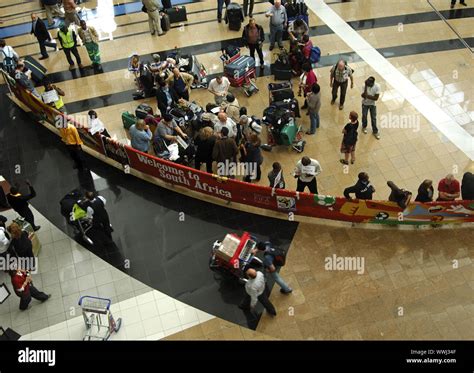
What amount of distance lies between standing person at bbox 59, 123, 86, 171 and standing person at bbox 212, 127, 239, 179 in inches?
125

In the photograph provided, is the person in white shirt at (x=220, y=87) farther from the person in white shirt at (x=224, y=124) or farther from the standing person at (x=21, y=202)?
the standing person at (x=21, y=202)

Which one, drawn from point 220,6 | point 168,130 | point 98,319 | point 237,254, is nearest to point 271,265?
point 237,254

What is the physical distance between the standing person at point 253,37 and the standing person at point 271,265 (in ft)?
22.2

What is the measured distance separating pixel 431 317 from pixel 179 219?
5.47 metres

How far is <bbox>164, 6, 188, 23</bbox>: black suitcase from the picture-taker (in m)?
17.3

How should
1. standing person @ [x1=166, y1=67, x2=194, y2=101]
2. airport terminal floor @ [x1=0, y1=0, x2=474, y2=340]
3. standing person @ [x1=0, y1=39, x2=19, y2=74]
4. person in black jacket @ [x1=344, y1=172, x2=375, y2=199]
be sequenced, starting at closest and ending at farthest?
airport terminal floor @ [x1=0, y1=0, x2=474, y2=340] → person in black jacket @ [x1=344, y1=172, x2=375, y2=199] → standing person @ [x1=166, y1=67, x2=194, y2=101] → standing person @ [x1=0, y1=39, x2=19, y2=74]

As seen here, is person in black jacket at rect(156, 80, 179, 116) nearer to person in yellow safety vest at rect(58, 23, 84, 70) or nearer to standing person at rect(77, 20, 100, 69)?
standing person at rect(77, 20, 100, 69)

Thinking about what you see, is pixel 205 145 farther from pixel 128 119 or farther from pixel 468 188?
pixel 468 188

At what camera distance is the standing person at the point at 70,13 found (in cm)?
1619

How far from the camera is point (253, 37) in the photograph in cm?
1495

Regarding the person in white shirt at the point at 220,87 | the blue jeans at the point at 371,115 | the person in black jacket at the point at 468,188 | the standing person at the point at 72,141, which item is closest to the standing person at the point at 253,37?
the person in white shirt at the point at 220,87

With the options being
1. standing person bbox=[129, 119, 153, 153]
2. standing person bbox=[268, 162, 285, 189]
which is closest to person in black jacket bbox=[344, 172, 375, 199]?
standing person bbox=[268, 162, 285, 189]

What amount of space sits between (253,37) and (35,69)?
6.10 m
